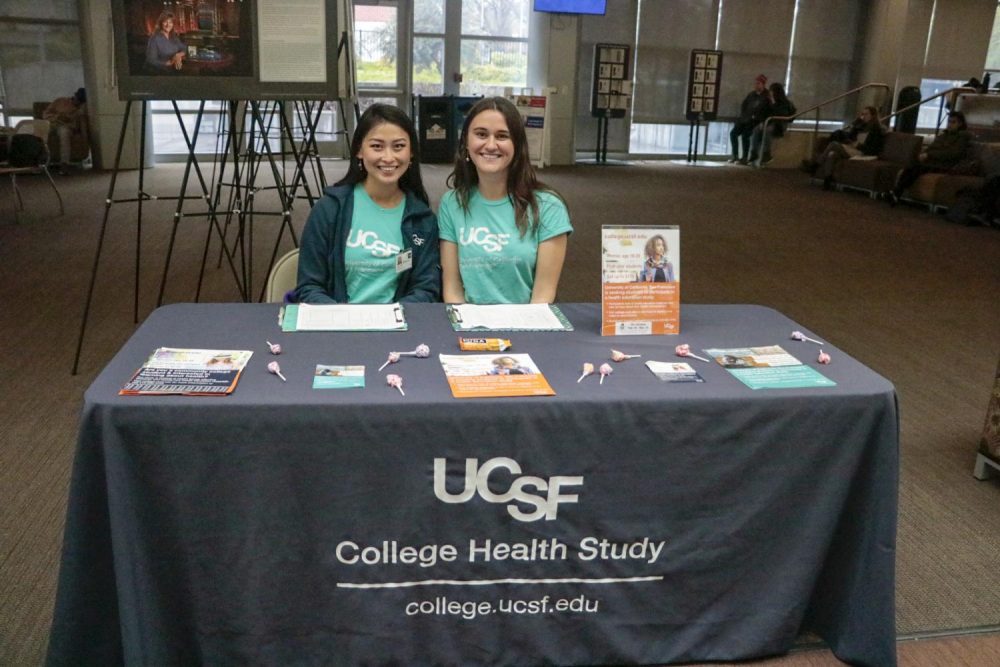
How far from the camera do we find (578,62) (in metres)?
12.0

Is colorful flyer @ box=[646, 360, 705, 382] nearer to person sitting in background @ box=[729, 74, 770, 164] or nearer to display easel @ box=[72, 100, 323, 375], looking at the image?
display easel @ box=[72, 100, 323, 375]

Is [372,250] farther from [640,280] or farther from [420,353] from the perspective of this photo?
[640,280]

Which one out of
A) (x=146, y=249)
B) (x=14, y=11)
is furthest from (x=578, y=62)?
(x=146, y=249)

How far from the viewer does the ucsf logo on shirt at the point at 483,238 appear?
242 centimetres

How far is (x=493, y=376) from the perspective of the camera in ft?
5.36

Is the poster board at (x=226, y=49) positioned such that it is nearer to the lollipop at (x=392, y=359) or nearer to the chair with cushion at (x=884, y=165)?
the lollipop at (x=392, y=359)

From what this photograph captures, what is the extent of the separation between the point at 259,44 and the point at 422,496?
2.08m

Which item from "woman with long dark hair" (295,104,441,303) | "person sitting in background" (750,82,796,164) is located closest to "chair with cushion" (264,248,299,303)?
"woman with long dark hair" (295,104,441,303)

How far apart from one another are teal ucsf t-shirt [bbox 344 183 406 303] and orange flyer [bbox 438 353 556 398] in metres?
0.74

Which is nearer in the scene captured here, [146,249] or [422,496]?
[422,496]

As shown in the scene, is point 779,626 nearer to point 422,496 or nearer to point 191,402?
point 422,496

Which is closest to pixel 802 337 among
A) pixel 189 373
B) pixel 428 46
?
pixel 189 373

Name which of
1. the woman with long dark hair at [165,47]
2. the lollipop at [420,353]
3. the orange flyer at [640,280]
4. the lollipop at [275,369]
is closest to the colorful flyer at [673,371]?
the orange flyer at [640,280]

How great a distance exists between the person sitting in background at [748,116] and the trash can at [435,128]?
454cm
